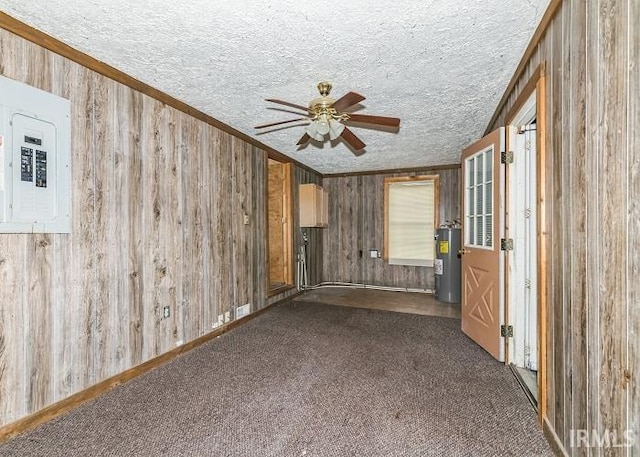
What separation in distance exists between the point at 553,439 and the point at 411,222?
14.5 ft

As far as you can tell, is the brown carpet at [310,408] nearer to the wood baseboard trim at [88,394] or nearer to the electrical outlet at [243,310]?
the wood baseboard trim at [88,394]

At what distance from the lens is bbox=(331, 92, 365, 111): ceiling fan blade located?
1.98 meters

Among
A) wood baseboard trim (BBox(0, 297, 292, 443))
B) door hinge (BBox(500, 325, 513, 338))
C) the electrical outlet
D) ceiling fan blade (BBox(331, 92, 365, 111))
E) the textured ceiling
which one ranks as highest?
the textured ceiling

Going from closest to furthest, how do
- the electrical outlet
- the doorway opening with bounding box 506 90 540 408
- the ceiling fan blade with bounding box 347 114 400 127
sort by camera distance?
the ceiling fan blade with bounding box 347 114 400 127
the doorway opening with bounding box 506 90 540 408
the electrical outlet

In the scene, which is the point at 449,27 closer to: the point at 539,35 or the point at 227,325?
the point at 539,35

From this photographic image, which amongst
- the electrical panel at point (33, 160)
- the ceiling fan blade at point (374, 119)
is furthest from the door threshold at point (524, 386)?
the electrical panel at point (33, 160)

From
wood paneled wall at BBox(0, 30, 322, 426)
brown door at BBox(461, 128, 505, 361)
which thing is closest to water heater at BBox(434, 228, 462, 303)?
brown door at BBox(461, 128, 505, 361)

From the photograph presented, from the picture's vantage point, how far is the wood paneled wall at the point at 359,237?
5914mm

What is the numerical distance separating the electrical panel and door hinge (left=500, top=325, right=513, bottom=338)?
3.46 meters

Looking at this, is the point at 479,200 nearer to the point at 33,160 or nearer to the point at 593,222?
the point at 593,222

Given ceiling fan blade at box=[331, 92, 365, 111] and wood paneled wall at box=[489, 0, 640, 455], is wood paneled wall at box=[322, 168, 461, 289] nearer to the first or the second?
ceiling fan blade at box=[331, 92, 365, 111]

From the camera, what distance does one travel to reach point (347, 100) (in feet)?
6.78

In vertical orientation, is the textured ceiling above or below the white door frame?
above

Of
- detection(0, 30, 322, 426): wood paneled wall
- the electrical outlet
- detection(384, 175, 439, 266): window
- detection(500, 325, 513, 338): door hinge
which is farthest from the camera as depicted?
detection(384, 175, 439, 266): window
